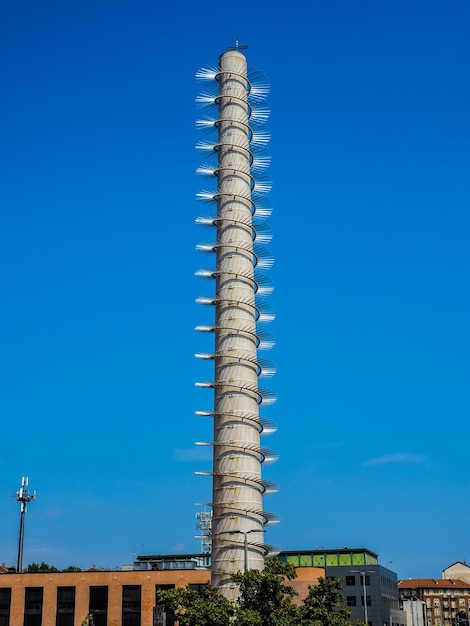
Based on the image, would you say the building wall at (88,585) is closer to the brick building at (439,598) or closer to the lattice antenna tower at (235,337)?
the lattice antenna tower at (235,337)

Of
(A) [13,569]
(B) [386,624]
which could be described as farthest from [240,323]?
(B) [386,624]

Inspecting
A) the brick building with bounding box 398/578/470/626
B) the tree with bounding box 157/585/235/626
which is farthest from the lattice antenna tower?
the brick building with bounding box 398/578/470/626

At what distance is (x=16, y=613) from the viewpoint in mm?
90000

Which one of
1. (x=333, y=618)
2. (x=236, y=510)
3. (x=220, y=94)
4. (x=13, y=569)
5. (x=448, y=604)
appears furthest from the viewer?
(x=448, y=604)

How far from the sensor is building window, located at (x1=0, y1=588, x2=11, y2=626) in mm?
90250

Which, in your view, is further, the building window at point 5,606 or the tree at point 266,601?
the building window at point 5,606

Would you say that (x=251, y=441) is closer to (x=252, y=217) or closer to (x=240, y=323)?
(x=240, y=323)

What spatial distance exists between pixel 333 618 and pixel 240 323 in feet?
93.5

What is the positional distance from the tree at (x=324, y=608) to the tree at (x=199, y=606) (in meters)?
5.24

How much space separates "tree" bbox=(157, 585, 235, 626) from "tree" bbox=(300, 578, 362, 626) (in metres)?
5.24

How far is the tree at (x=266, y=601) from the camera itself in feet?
185

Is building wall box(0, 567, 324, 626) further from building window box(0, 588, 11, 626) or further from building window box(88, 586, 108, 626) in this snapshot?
building window box(88, 586, 108, 626)

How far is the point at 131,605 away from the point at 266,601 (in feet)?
114

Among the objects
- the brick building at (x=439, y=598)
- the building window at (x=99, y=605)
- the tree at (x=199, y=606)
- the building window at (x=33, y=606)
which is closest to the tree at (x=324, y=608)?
the tree at (x=199, y=606)
